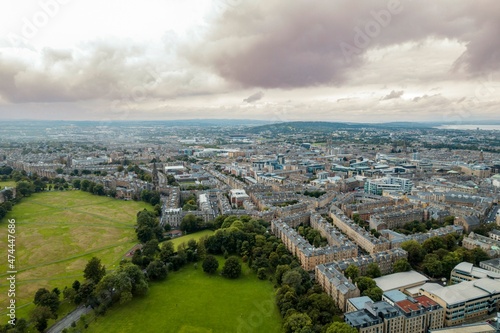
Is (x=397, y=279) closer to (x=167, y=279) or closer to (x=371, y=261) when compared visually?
(x=371, y=261)

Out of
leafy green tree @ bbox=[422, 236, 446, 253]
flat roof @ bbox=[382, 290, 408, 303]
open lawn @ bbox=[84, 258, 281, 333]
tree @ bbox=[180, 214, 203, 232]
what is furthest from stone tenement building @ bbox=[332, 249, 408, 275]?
tree @ bbox=[180, 214, 203, 232]

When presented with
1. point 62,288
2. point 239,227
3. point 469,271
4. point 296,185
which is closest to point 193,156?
point 296,185

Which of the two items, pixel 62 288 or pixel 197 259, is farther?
pixel 197 259

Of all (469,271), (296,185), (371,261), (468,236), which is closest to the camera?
(469,271)

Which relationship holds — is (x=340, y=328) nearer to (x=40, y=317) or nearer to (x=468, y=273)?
(x=468, y=273)

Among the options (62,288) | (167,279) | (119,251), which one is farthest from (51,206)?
(167,279)

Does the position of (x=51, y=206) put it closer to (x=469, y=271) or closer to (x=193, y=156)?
(x=469, y=271)

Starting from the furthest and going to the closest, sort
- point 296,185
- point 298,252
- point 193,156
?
point 193,156 < point 296,185 < point 298,252
